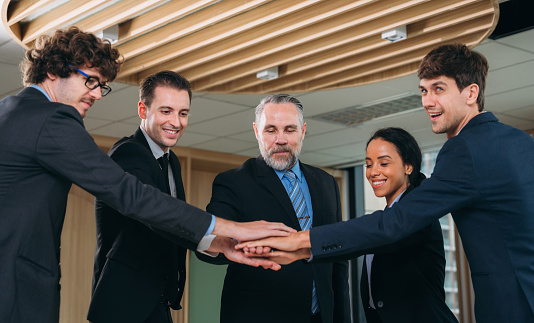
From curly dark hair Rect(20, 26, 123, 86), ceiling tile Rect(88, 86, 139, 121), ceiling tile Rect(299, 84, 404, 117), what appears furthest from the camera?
ceiling tile Rect(299, 84, 404, 117)

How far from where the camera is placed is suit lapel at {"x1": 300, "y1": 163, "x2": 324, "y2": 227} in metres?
2.72

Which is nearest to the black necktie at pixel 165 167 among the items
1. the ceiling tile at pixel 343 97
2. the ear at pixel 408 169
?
the ear at pixel 408 169

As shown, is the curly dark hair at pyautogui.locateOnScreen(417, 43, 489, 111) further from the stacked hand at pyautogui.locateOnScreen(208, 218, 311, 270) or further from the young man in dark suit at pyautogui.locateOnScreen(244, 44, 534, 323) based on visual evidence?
the stacked hand at pyautogui.locateOnScreen(208, 218, 311, 270)

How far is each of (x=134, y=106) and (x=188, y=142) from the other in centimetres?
167

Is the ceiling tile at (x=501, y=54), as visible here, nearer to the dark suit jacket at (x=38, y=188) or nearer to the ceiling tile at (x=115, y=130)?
the dark suit jacket at (x=38, y=188)

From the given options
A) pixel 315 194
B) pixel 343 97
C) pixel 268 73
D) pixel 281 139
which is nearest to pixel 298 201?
pixel 315 194

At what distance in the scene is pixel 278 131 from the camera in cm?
280

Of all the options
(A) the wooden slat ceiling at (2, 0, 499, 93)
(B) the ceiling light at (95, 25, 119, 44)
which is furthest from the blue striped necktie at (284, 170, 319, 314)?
(B) the ceiling light at (95, 25, 119, 44)

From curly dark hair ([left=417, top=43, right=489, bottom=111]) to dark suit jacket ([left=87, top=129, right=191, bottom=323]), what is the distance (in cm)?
114

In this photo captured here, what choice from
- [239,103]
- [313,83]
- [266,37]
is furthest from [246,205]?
[239,103]

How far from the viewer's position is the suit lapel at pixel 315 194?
8.92ft

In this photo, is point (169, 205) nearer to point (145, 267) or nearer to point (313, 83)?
point (145, 267)

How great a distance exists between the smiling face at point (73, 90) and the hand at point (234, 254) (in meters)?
0.80

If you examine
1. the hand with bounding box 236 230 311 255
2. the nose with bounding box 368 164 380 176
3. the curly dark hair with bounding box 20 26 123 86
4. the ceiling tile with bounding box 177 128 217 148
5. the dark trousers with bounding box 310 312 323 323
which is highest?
the ceiling tile with bounding box 177 128 217 148
